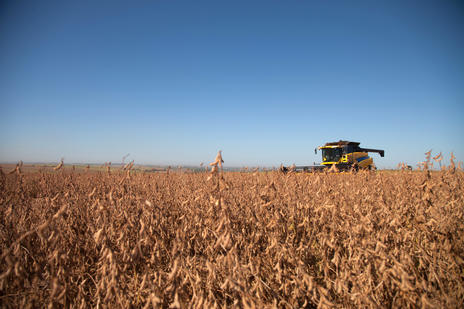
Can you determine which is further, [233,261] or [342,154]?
[342,154]

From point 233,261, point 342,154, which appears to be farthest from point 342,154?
point 233,261

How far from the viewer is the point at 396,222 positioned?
5.72ft

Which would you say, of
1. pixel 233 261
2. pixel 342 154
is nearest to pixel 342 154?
pixel 342 154

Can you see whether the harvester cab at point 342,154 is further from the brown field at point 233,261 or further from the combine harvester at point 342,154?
the brown field at point 233,261

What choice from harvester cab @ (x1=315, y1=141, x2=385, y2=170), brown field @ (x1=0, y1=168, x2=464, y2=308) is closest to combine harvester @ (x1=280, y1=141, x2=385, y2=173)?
harvester cab @ (x1=315, y1=141, x2=385, y2=170)

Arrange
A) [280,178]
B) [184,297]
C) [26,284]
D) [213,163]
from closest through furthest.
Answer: [213,163], [184,297], [26,284], [280,178]

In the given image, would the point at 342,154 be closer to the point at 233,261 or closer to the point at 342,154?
the point at 342,154

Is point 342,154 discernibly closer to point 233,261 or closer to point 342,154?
point 342,154

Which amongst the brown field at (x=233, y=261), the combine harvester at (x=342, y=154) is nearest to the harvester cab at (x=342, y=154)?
the combine harvester at (x=342, y=154)

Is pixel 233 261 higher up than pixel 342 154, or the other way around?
pixel 342 154

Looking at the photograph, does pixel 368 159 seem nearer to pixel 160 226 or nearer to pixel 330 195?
pixel 330 195

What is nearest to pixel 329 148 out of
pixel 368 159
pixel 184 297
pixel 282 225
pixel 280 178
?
pixel 368 159

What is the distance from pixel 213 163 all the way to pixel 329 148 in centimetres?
1645

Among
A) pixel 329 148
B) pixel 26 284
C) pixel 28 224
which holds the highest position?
pixel 329 148
